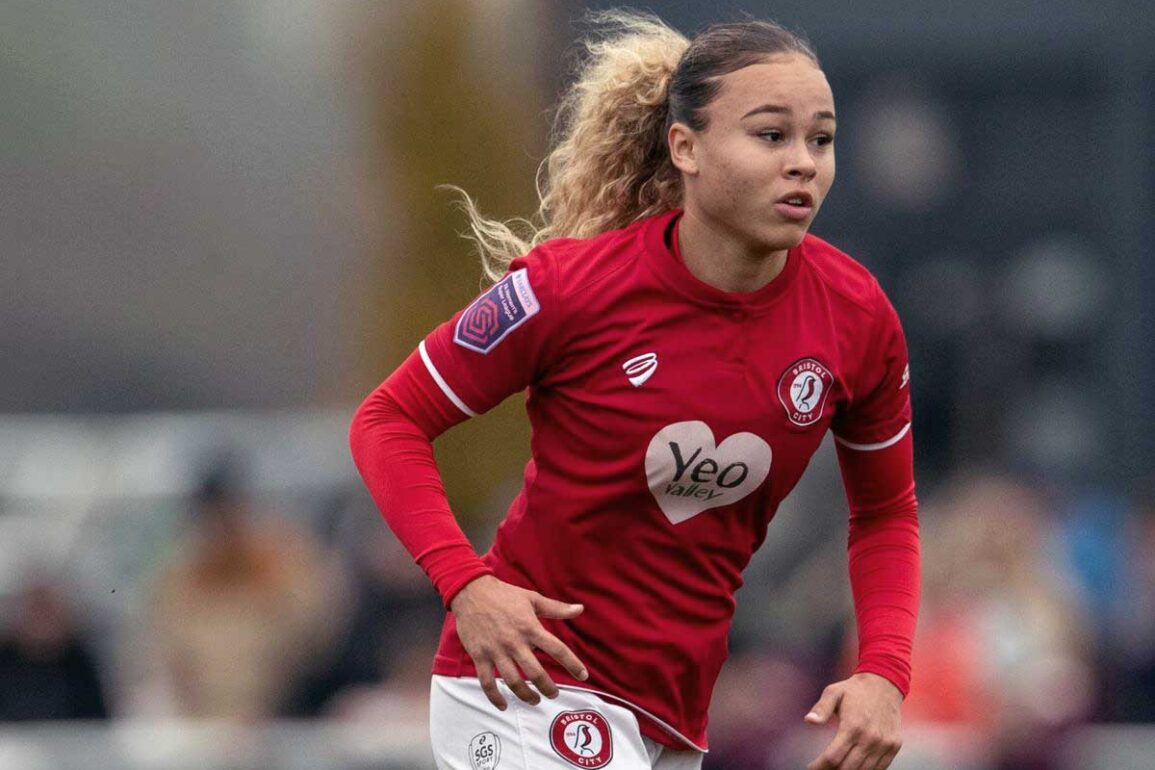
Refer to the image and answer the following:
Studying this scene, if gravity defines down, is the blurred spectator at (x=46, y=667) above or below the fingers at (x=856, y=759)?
below

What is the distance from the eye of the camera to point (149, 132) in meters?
30.6

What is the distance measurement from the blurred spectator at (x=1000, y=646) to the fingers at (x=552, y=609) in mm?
4110

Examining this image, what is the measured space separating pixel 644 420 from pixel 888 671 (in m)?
0.68

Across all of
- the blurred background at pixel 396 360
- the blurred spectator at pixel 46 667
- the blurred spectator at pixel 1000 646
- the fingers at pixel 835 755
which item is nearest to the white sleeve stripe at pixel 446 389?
the fingers at pixel 835 755

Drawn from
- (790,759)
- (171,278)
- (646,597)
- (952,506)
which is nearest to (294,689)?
(790,759)

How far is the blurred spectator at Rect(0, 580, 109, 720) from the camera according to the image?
8430 millimetres

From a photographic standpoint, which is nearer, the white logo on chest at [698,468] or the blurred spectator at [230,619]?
the white logo on chest at [698,468]

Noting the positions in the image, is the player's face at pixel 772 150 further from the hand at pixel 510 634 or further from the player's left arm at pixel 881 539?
the hand at pixel 510 634

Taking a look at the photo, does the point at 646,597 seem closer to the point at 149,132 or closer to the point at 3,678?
the point at 3,678

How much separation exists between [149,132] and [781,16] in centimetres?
1583

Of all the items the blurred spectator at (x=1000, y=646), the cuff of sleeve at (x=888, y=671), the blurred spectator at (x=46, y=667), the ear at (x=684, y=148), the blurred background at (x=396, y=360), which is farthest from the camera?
the blurred spectator at (x=46, y=667)

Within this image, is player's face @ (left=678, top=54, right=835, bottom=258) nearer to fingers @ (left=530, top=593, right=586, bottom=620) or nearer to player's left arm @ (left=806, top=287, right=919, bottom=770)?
player's left arm @ (left=806, top=287, right=919, bottom=770)

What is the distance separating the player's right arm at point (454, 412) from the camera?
13.0 ft

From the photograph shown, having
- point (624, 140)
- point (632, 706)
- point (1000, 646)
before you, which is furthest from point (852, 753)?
point (1000, 646)
